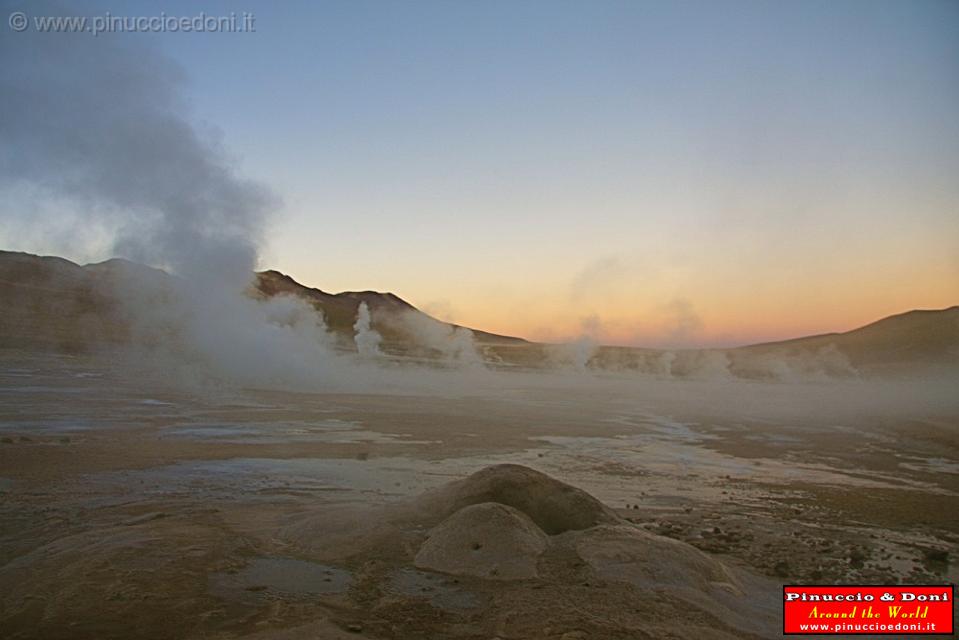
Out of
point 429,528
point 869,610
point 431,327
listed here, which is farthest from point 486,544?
point 431,327

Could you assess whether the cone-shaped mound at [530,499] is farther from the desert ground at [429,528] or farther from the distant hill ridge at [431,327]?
the distant hill ridge at [431,327]

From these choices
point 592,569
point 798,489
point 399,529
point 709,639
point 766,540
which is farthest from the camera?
point 798,489

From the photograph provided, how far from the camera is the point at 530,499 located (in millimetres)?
8938

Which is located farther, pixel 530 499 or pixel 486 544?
pixel 530 499

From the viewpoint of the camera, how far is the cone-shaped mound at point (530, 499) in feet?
A: 28.7

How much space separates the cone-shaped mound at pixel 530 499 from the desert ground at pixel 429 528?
0.10 feet

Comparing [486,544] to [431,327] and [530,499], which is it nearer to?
[530,499]

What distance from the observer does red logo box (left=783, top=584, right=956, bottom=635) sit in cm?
644

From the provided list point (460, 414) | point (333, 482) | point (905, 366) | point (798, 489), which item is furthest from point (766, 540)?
point (905, 366)

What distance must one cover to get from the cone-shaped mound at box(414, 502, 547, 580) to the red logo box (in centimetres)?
275

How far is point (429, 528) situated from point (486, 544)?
1.22 metres

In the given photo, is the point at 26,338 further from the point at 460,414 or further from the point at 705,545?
the point at 705,545

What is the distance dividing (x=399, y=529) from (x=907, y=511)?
9.08m

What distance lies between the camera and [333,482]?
12.3 metres
